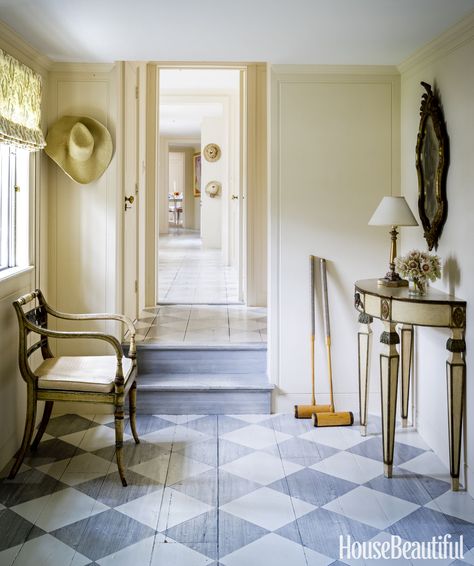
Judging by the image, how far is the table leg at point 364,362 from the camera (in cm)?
405

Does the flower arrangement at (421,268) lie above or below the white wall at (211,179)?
below

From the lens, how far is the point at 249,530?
2.87 m

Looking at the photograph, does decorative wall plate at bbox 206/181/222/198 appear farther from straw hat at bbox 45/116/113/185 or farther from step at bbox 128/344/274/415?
straw hat at bbox 45/116/113/185

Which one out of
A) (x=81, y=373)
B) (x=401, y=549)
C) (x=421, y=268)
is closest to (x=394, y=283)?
(x=421, y=268)

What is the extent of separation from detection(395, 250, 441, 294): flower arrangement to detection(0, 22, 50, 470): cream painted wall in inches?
83.0

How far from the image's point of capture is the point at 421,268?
11.3 feet

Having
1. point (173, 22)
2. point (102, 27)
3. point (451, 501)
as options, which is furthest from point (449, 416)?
point (102, 27)

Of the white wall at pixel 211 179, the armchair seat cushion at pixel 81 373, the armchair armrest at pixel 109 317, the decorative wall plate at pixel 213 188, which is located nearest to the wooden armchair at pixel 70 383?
the armchair seat cushion at pixel 81 373

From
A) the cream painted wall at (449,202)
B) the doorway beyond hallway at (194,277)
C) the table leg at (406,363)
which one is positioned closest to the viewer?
the cream painted wall at (449,202)

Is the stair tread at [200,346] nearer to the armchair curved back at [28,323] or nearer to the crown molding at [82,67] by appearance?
the armchair curved back at [28,323]

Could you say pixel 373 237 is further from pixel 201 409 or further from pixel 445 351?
pixel 201 409

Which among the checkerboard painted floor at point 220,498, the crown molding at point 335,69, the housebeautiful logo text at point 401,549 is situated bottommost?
the housebeautiful logo text at point 401,549

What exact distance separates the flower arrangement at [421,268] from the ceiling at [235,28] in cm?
119

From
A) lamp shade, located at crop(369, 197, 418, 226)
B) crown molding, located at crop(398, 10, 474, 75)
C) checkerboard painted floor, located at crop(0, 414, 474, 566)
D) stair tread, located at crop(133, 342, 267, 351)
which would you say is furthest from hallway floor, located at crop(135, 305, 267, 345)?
crown molding, located at crop(398, 10, 474, 75)
